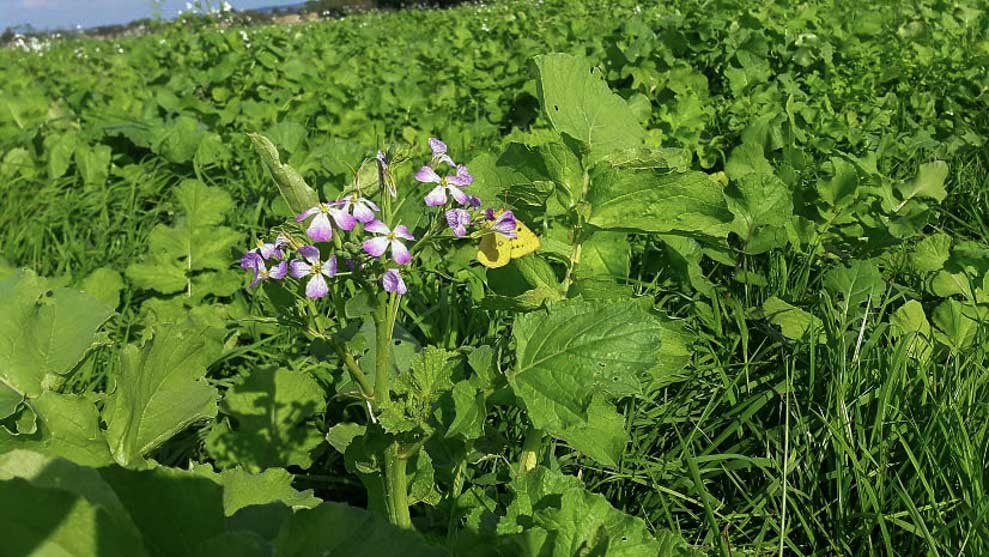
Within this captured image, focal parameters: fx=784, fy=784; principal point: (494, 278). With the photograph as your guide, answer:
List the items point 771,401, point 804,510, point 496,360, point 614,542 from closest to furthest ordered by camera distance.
Answer: point 614,542 → point 496,360 → point 804,510 → point 771,401

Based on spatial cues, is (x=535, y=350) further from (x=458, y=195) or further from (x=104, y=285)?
(x=104, y=285)

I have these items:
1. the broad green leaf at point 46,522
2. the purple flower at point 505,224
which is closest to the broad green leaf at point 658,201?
the purple flower at point 505,224

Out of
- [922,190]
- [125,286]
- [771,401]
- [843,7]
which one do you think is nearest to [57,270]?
[125,286]

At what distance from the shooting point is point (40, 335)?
5.76 ft

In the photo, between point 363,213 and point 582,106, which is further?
point 582,106

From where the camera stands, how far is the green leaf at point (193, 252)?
2932 mm

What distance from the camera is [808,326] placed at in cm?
228

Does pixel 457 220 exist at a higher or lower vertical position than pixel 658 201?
higher

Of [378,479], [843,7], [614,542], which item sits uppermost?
[614,542]

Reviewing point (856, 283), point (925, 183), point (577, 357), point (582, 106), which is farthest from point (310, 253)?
point (925, 183)

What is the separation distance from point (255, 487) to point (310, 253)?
44cm

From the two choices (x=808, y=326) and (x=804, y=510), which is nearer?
(x=804, y=510)

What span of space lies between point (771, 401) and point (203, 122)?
13.6ft

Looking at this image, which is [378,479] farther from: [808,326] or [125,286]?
[125,286]
